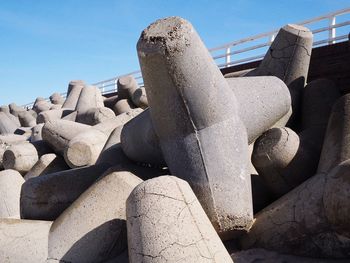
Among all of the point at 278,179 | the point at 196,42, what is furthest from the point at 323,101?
the point at 196,42

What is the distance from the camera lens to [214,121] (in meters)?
2.60

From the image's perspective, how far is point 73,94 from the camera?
Result: 27.5 feet

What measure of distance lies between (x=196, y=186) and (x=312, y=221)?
65cm

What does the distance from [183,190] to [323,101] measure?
1.86 metres

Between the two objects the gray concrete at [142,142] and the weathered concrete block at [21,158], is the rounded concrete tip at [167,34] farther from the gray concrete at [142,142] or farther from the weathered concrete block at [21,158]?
the weathered concrete block at [21,158]

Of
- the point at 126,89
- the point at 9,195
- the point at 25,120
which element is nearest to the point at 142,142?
the point at 9,195

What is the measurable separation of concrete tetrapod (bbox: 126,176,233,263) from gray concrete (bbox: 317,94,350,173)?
0.92 metres

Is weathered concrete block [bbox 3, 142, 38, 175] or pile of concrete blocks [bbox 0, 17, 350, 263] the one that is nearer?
pile of concrete blocks [bbox 0, 17, 350, 263]

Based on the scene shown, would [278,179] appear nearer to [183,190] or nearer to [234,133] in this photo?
[234,133]

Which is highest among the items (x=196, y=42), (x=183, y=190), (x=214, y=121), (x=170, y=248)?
(x=196, y=42)

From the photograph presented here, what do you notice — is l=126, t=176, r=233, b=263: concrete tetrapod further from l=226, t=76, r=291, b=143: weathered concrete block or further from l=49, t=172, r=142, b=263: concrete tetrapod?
l=226, t=76, r=291, b=143: weathered concrete block

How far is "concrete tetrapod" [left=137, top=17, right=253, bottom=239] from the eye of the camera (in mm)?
2492

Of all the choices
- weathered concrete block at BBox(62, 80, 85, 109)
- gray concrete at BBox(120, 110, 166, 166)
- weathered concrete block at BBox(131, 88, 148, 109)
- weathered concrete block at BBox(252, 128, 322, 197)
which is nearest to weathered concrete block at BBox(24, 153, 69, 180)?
gray concrete at BBox(120, 110, 166, 166)

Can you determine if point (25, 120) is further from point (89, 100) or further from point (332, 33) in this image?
point (332, 33)
